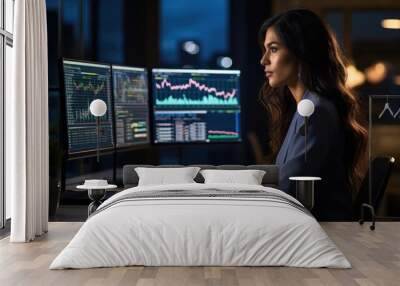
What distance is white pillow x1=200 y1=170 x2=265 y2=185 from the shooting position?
271 inches

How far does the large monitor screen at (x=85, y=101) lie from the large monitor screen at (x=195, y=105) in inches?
23.1

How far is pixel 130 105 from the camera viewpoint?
7496mm

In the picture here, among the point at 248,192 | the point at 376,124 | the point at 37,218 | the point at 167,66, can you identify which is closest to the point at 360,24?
the point at 376,124

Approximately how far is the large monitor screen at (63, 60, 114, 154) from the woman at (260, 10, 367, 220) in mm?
1813

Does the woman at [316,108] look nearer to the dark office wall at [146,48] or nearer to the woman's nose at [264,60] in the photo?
the woman's nose at [264,60]

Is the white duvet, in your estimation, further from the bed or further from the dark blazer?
the dark blazer

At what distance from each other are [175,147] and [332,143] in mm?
1782

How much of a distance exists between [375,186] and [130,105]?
2835 mm

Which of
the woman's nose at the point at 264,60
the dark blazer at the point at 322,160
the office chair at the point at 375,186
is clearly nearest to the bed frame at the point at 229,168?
the dark blazer at the point at 322,160

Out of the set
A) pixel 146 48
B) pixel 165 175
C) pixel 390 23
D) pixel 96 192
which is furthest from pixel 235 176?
pixel 390 23

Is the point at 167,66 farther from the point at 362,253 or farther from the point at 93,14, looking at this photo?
the point at 362,253

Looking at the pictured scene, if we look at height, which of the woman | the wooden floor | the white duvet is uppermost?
the woman

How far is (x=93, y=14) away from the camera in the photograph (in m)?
7.82

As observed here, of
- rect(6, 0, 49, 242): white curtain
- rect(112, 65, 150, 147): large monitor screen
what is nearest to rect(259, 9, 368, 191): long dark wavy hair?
rect(112, 65, 150, 147): large monitor screen
